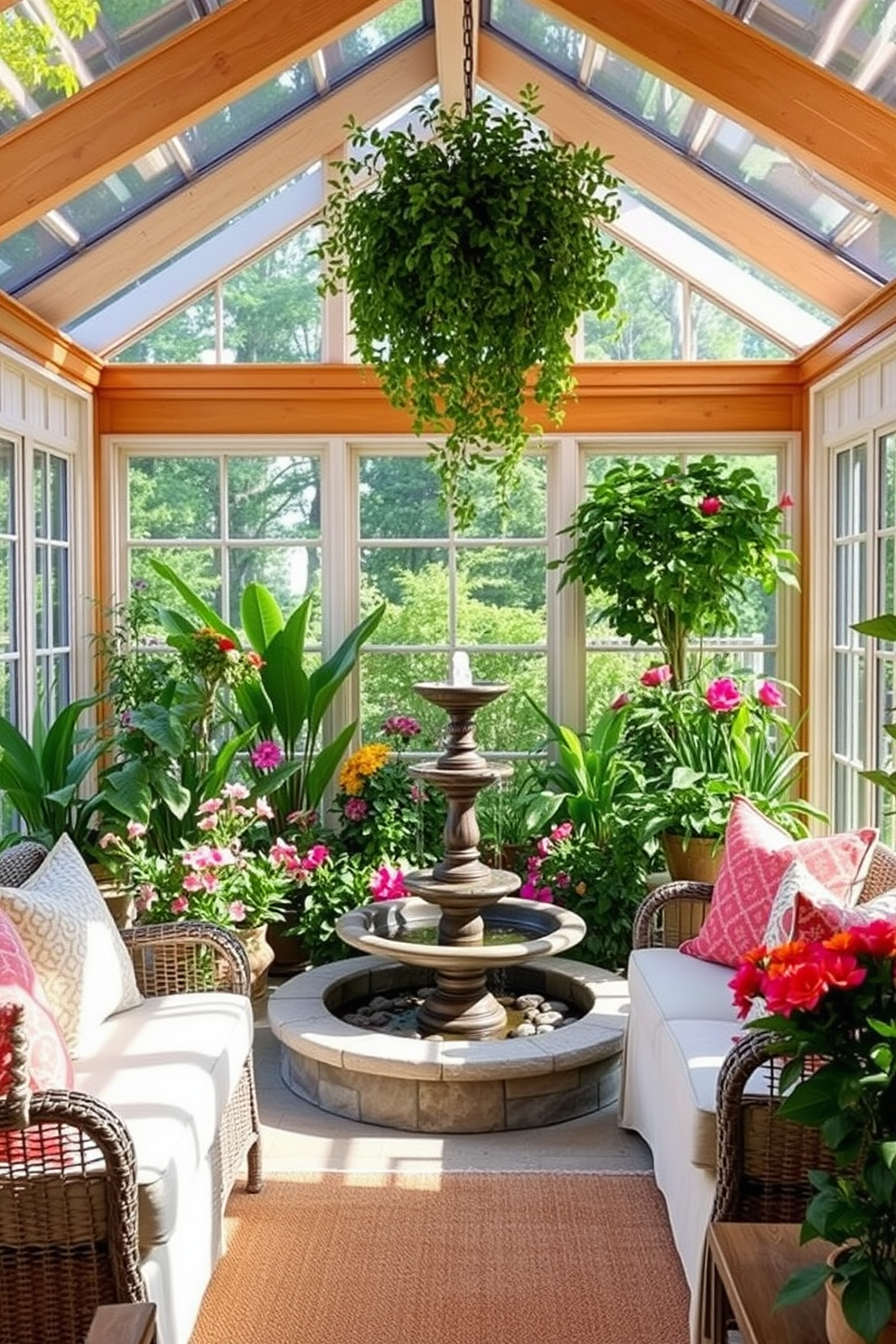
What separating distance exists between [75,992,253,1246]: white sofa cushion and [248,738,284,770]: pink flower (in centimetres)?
193

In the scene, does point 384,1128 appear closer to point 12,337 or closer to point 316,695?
point 316,695

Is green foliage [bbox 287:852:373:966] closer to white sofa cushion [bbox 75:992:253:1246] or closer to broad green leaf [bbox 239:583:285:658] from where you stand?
broad green leaf [bbox 239:583:285:658]

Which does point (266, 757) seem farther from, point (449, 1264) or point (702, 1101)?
point (702, 1101)

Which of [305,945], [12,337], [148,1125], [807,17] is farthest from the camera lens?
[305,945]

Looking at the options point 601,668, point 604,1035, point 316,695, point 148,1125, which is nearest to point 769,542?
point 601,668

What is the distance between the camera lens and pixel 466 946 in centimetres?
412

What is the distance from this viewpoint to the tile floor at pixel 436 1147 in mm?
3568

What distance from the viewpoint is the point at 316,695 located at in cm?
557

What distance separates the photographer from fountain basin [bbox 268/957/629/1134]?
3.73m

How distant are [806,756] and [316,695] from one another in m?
2.06

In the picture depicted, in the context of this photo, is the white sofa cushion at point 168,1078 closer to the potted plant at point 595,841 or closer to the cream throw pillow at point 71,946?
the cream throw pillow at point 71,946

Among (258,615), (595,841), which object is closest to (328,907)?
(595,841)

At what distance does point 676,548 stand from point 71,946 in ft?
10.2

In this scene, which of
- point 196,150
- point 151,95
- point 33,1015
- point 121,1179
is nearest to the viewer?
point 121,1179
